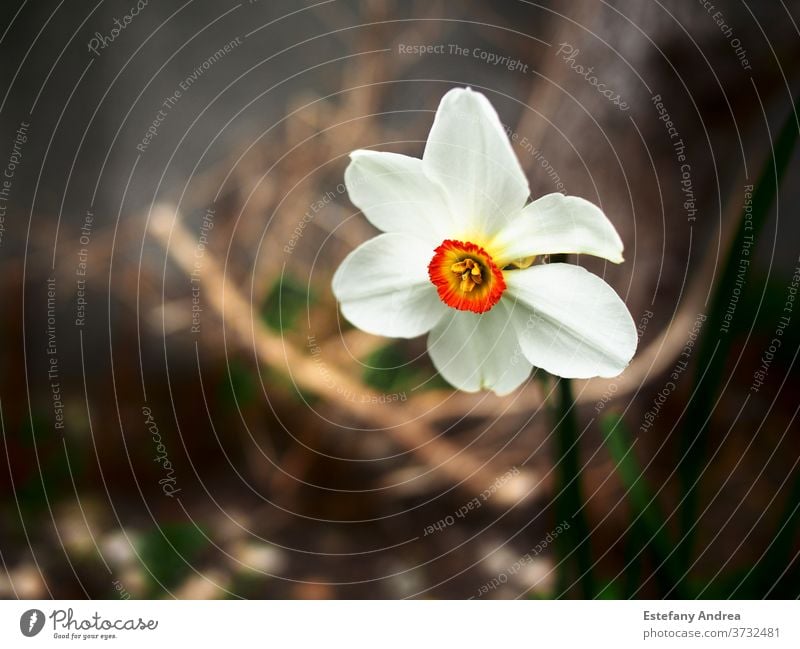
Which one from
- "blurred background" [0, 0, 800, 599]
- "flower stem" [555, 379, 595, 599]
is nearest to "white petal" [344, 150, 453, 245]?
"flower stem" [555, 379, 595, 599]

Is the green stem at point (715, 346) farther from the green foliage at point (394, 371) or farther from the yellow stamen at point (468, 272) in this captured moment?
the green foliage at point (394, 371)

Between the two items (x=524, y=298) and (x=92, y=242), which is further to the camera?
(x=92, y=242)

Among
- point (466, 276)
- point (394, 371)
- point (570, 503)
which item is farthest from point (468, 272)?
point (394, 371)

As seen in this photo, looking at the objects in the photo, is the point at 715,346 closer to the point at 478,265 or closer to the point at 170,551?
the point at 478,265
